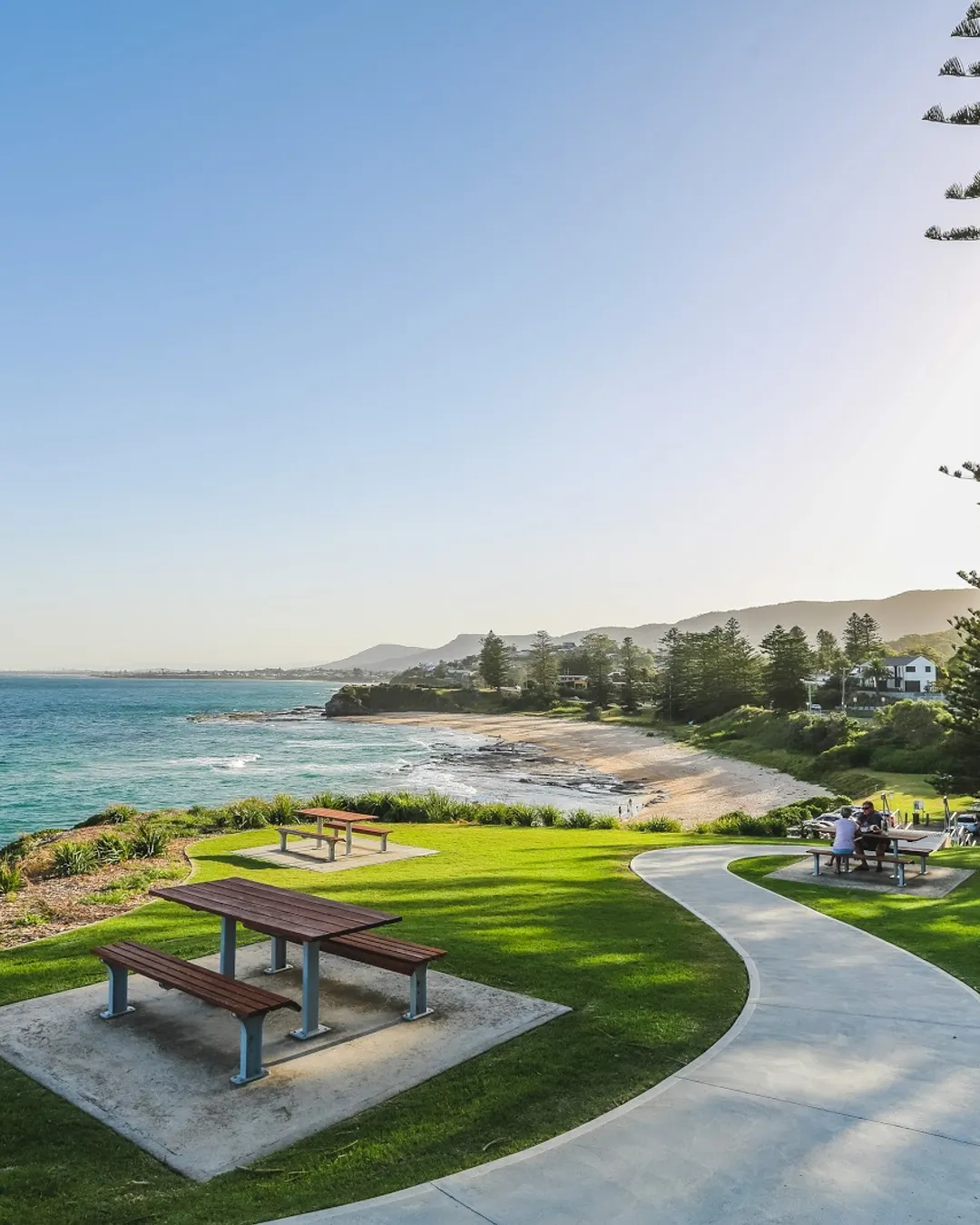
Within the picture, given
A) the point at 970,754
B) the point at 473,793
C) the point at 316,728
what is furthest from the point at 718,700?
the point at 970,754

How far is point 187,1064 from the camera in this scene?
5.12 metres

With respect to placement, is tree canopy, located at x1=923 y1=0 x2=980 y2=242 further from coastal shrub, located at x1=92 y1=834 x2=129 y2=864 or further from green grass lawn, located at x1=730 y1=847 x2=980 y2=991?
coastal shrub, located at x1=92 y1=834 x2=129 y2=864

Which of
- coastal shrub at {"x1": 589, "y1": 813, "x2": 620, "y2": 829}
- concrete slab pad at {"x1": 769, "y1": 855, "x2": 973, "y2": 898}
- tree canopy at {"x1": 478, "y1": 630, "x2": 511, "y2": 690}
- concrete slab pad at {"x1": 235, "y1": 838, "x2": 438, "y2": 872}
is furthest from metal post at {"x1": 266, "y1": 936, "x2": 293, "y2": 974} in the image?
tree canopy at {"x1": 478, "y1": 630, "x2": 511, "y2": 690}

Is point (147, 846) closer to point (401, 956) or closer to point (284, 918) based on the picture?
point (284, 918)

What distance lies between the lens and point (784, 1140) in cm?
410

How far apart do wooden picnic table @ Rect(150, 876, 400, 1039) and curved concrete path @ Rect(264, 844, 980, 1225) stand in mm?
1992

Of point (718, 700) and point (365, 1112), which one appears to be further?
point (718, 700)

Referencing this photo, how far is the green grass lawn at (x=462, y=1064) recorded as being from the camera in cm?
376

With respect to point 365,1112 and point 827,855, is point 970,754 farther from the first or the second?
point 365,1112

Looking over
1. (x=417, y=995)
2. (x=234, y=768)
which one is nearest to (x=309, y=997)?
(x=417, y=995)

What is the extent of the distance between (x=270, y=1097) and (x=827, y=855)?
939 centimetres

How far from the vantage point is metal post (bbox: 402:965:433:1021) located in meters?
5.81

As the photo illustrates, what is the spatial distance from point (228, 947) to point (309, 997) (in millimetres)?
1299

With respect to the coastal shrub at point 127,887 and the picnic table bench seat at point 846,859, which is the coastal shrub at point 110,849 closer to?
the coastal shrub at point 127,887
